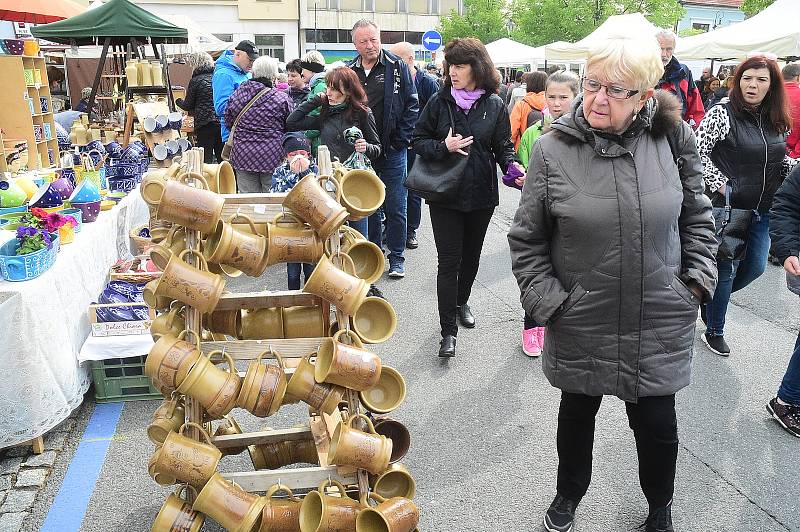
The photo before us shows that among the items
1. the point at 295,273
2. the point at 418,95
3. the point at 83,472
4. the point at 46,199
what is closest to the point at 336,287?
the point at 83,472

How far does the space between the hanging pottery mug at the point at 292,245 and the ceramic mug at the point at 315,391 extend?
0.37 m

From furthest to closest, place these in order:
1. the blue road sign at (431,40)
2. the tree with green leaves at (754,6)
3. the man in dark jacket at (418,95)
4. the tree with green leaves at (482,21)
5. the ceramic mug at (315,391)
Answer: the tree with green leaves at (482,21), the tree with green leaves at (754,6), the blue road sign at (431,40), the man in dark jacket at (418,95), the ceramic mug at (315,391)

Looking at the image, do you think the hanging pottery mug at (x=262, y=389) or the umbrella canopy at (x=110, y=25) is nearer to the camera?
the hanging pottery mug at (x=262, y=389)

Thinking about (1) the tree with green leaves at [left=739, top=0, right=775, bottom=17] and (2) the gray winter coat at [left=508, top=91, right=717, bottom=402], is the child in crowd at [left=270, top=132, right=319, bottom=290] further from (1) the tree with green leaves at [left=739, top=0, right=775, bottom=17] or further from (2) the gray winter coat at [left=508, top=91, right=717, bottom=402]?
(1) the tree with green leaves at [left=739, top=0, right=775, bottom=17]

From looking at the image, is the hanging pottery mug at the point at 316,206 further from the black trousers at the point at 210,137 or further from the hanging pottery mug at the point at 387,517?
the black trousers at the point at 210,137

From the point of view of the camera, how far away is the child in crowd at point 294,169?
12.1 feet

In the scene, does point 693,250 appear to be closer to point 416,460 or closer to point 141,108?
point 416,460

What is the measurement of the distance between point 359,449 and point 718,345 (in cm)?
284

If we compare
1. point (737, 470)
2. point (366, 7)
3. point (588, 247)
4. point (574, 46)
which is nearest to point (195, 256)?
point (588, 247)

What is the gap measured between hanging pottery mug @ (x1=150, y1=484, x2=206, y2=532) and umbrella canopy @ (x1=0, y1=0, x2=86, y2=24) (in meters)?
5.72

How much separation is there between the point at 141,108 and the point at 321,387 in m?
4.91

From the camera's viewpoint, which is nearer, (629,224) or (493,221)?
(629,224)

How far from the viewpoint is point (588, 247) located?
2023 mm

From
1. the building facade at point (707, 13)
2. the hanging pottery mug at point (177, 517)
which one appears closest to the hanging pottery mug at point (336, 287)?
the hanging pottery mug at point (177, 517)
